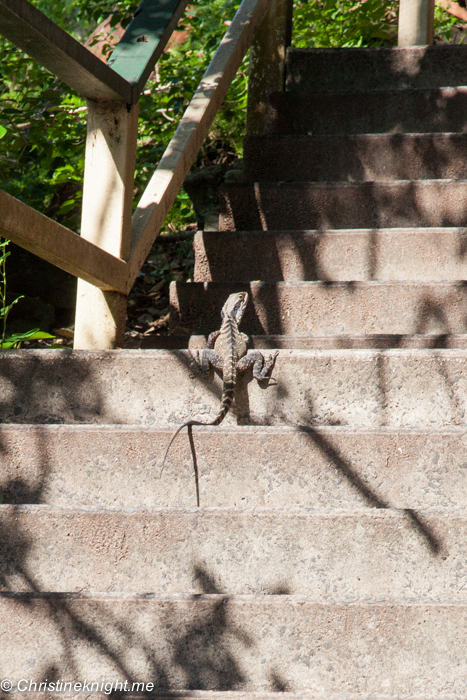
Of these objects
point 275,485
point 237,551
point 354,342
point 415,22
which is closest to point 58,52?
point 354,342

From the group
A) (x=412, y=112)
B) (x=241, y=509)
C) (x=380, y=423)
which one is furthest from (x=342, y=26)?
(x=241, y=509)

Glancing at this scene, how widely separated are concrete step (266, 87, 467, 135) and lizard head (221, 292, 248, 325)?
206cm

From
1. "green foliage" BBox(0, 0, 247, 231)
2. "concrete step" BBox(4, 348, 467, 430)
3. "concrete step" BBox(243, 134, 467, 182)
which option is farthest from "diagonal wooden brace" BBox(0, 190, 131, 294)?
"green foliage" BBox(0, 0, 247, 231)

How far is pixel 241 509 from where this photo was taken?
2326mm

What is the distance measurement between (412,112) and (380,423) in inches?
116

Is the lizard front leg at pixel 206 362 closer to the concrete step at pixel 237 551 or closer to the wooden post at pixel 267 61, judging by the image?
the concrete step at pixel 237 551

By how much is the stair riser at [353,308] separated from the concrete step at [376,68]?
2.49 m

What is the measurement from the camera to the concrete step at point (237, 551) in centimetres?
221

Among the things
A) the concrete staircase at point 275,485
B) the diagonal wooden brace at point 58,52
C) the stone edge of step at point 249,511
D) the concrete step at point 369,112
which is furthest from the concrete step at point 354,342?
the concrete step at point 369,112

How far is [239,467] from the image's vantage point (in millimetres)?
2572

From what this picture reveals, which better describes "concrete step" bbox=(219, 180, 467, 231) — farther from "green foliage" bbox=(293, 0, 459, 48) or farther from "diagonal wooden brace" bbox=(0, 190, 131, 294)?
"green foliage" bbox=(293, 0, 459, 48)

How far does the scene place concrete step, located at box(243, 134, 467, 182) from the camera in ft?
14.4

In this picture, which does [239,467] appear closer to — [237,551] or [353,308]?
[237,551]

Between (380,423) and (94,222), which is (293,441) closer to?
(380,423)
